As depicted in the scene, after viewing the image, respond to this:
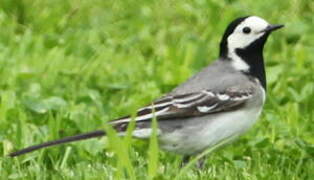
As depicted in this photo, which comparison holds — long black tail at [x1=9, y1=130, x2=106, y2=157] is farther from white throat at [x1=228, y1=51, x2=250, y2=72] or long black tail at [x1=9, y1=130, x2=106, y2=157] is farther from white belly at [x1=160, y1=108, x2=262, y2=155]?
white throat at [x1=228, y1=51, x2=250, y2=72]

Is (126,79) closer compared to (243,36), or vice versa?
(243,36)

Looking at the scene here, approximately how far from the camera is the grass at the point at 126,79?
7.05m

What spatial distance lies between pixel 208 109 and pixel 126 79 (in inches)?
97.6

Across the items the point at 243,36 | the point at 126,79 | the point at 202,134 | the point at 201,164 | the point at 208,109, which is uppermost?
the point at 243,36

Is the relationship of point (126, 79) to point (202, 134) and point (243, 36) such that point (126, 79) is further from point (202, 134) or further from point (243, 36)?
point (202, 134)

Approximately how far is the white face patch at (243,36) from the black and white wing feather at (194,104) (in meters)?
0.35

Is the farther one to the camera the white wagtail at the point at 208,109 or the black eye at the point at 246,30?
the black eye at the point at 246,30

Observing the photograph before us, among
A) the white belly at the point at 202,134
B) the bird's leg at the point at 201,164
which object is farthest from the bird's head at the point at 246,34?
the bird's leg at the point at 201,164

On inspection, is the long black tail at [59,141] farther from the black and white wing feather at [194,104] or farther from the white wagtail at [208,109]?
the black and white wing feather at [194,104]

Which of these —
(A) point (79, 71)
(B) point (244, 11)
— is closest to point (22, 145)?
(A) point (79, 71)

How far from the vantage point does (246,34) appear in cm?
744

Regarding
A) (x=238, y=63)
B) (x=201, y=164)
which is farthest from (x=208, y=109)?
(x=238, y=63)

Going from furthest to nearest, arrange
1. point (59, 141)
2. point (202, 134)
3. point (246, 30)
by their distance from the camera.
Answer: point (246, 30) → point (202, 134) → point (59, 141)

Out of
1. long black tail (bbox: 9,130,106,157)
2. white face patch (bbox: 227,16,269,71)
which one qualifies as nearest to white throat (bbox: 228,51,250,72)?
white face patch (bbox: 227,16,269,71)
